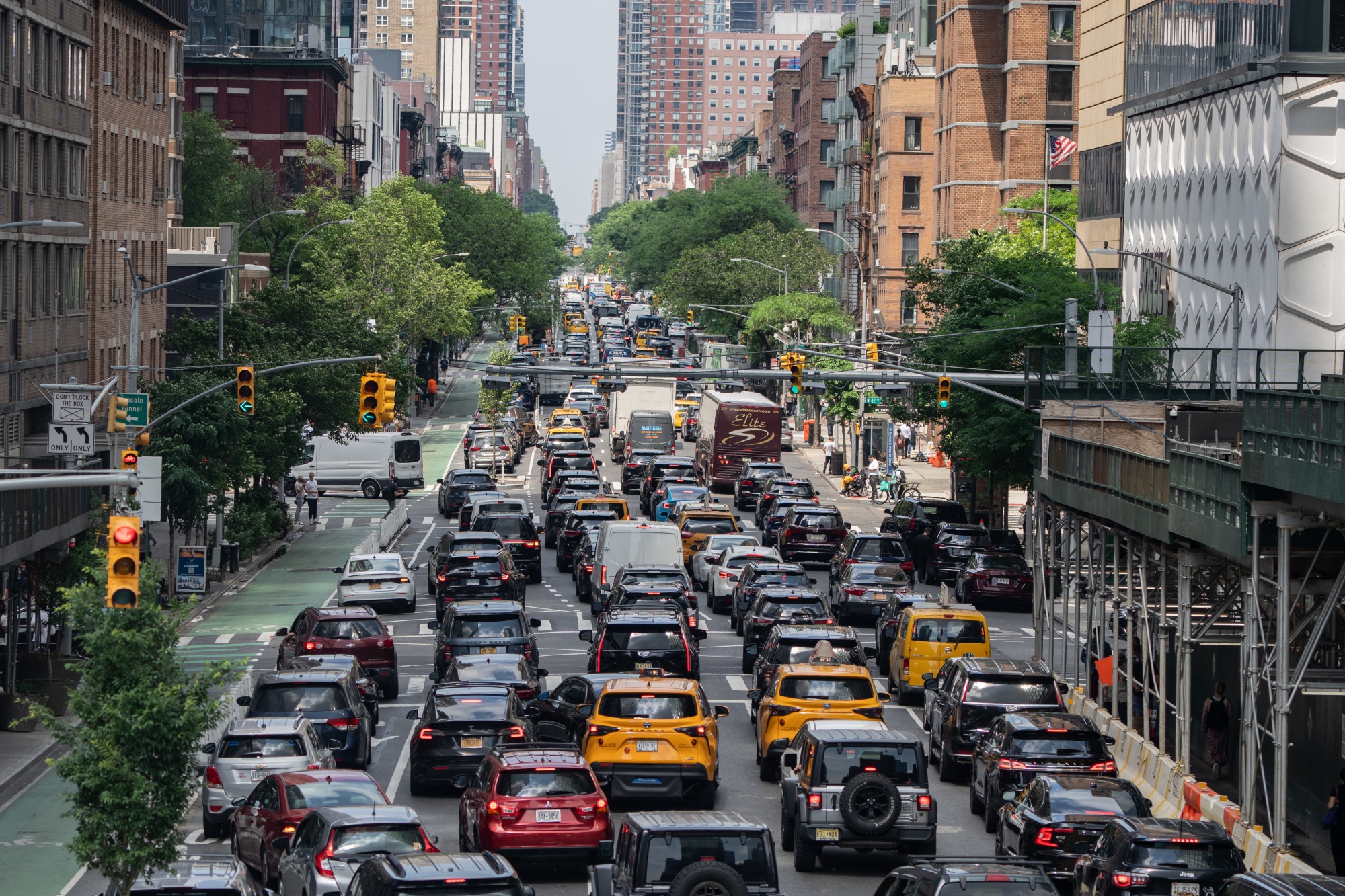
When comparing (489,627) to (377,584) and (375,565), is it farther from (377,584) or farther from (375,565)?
(375,565)

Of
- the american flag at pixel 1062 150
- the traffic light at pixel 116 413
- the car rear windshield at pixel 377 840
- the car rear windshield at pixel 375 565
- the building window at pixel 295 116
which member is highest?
the building window at pixel 295 116

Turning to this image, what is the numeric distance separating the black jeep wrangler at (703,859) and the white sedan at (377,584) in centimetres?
2782

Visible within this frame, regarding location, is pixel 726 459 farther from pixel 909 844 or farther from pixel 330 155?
pixel 909 844

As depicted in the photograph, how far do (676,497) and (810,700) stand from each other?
→ 33319mm

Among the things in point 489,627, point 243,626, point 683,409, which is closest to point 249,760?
point 489,627

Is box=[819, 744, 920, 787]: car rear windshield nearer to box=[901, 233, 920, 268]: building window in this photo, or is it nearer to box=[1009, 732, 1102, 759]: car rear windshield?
box=[1009, 732, 1102, 759]: car rear windshield

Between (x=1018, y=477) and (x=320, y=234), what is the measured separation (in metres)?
51.2

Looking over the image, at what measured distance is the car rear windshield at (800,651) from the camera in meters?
30.0

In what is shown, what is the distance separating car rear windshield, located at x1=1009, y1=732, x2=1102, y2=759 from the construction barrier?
1.48 m

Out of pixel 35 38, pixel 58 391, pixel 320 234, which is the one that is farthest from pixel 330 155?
pixel 58 391

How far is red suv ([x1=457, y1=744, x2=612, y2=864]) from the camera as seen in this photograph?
20.6 meters

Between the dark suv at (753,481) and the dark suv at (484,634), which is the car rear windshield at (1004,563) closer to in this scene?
the dark suv at (484,634)

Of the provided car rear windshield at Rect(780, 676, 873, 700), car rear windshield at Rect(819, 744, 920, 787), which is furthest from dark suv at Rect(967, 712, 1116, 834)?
car rear windshield at Rect(780, 676, 873, 700)

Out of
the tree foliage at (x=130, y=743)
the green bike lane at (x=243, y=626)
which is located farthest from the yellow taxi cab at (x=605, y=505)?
the tree foliage at (x=130, y=743)
